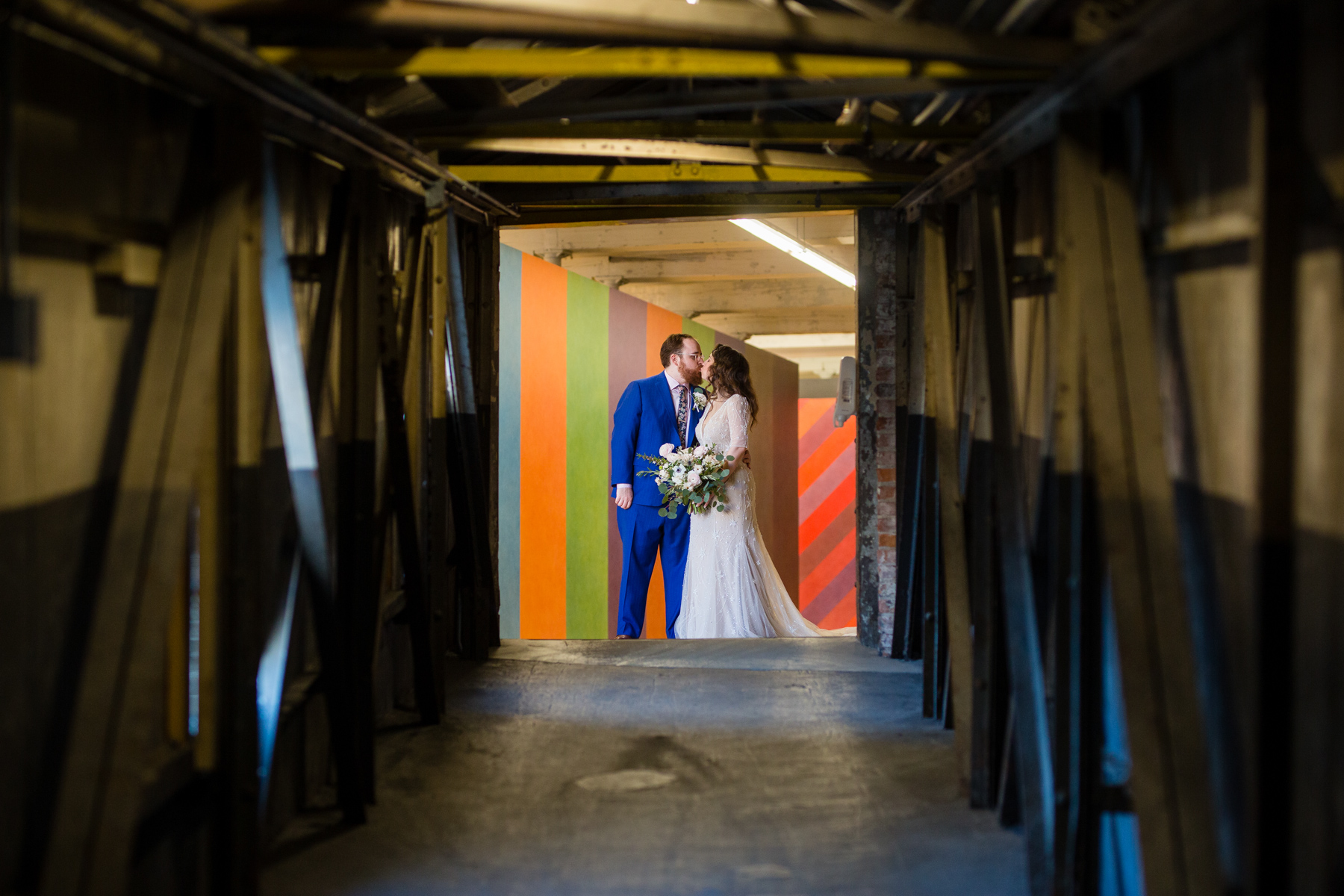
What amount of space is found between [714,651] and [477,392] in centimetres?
193

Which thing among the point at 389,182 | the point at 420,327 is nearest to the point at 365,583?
the point at 420,327

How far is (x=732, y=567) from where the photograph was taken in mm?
7266

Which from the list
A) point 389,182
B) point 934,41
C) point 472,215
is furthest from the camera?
point 472,215

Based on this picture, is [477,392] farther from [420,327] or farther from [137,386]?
[137,386]

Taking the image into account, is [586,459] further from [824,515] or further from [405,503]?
[405,503]

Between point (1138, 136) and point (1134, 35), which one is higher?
point (1134, 35)

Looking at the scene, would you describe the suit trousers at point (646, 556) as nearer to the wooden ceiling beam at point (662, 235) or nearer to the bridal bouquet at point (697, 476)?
the bridal bouquet at point (697, 476)

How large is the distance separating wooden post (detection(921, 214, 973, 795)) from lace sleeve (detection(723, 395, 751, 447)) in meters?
3.13

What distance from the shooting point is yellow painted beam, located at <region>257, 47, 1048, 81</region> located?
3.07m

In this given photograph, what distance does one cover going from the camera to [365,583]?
3465 millimetres

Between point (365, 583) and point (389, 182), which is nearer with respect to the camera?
point (365, 583)

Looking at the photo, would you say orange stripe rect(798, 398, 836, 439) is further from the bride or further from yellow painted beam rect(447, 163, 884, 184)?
yellow painted beam rect(447, 163, 884, 184)

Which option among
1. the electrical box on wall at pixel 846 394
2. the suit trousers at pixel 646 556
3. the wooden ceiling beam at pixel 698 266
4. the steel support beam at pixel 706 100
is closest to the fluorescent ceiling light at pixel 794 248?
the wooden ceiling beam at pixel 698 266

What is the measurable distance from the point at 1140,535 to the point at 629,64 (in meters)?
2.10
